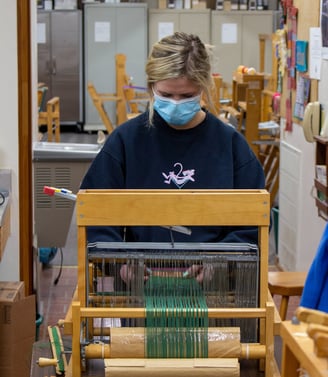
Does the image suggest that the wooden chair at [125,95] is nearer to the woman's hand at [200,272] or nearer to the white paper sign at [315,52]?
the white paper sign at [315,52]

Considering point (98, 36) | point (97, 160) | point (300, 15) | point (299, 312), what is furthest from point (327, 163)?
point (98, 36)

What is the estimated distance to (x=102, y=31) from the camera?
1480cm

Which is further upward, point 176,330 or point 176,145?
point 176,145

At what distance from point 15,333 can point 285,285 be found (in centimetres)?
130

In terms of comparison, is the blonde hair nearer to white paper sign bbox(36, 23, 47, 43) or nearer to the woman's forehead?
the woman's forehead

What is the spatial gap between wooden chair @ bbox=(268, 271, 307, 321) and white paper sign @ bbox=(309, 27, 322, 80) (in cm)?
138

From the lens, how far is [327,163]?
437 centimetres

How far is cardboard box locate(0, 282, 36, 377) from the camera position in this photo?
3.87 metres

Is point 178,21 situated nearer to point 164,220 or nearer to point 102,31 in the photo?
point 102,31

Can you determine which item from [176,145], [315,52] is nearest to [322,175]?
[315,52]

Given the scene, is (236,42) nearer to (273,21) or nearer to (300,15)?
(273,21)

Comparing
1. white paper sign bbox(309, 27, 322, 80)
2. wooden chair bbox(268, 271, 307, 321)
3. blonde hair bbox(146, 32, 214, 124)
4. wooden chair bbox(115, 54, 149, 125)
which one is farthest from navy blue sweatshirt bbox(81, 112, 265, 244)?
wooden chair bbox(115, 54, 149, 125)

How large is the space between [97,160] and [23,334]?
5.38ft

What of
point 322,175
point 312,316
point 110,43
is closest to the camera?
point 312,316
